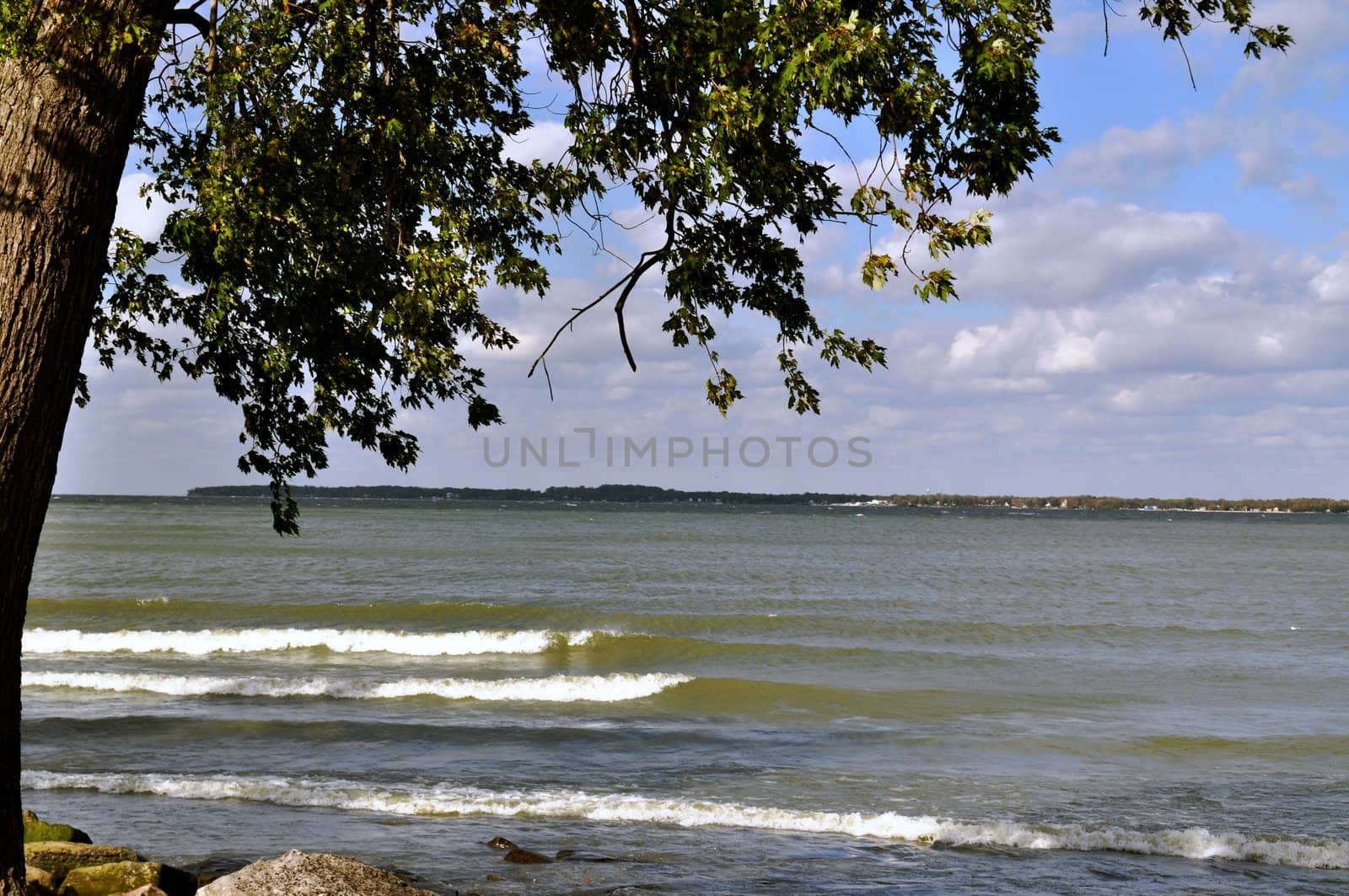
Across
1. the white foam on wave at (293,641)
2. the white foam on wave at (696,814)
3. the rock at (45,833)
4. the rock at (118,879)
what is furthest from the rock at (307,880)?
the white foam on wave at (293,641)

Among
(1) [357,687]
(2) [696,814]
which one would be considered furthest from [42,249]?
(1) [357,687]

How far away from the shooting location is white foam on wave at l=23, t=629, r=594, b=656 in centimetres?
2295

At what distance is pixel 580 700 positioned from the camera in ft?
57.7

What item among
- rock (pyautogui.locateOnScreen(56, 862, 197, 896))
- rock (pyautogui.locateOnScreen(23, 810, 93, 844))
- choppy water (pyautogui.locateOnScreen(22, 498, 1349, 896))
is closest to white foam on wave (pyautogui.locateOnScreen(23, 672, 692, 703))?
choppy water (pyautogui.locateOnScreen(22, 498, 1349, 896))

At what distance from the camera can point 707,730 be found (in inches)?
608

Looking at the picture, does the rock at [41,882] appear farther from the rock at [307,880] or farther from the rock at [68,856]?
the rock at [307,880]

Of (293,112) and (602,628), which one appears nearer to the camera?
(293,112)

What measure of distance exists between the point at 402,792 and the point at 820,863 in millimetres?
4463

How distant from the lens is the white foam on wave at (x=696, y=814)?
31.8 feet

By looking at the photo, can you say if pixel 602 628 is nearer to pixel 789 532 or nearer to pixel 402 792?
pixel 402 792

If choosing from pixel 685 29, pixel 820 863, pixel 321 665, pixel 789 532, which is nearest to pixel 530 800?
pixel 820 863

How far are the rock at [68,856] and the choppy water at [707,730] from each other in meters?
1.44

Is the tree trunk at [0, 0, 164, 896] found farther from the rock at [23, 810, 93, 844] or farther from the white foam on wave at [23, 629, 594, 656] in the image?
the white foam on wave at [23, 629, 594, 656]

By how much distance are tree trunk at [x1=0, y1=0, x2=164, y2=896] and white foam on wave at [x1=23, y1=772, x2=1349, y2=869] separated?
18.5ft
